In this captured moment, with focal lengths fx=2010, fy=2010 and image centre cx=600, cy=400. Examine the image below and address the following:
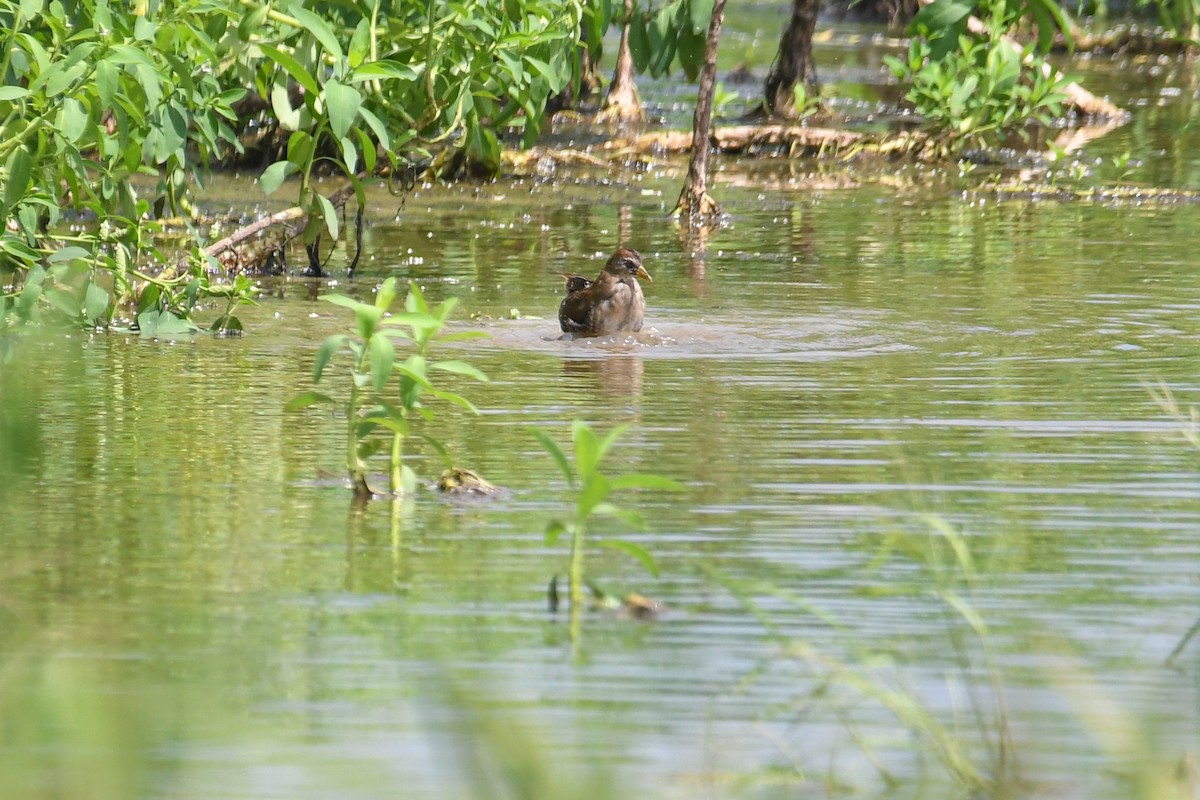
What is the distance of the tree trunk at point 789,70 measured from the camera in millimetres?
18125

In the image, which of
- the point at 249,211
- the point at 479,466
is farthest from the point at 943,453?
the point at 249,211

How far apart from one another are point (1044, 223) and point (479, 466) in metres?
7.79

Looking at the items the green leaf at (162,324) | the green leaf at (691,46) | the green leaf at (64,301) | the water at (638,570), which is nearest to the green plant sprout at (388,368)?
the water at (638,570)

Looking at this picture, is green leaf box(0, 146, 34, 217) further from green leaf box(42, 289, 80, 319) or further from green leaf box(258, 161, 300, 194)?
green leaf box(258, 161, 300, 194)

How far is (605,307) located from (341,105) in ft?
5.66

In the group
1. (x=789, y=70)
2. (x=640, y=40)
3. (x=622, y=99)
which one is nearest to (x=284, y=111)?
(x=640, y=40)

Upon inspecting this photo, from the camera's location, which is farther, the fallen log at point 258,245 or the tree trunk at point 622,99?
the tree trunk at point 622,99

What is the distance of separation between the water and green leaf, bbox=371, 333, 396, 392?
1.15 ft

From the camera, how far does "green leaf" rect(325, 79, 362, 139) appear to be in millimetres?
7648

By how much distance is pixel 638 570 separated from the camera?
176 inches

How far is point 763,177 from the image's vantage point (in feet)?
51.6

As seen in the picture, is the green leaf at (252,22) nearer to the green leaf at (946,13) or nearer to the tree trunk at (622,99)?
the green leaf at (946,13)

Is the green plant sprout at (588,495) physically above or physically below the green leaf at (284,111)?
below

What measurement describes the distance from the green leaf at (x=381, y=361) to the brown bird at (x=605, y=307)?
3.70 meters
